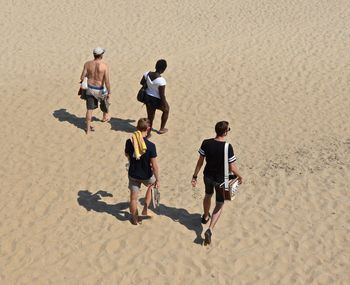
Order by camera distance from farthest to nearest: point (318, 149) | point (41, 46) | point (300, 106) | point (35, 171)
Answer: point (41, 46)
point (300, 106)
point (318, 149)
point (35, 171)

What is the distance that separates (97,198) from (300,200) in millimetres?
3369

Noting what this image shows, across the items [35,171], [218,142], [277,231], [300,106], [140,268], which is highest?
[300,106]

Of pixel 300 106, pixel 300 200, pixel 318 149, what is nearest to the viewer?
pixel 300 200

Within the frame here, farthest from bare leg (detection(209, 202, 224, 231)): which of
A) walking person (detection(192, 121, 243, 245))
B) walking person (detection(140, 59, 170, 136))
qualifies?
walking person (detection(140, 59, 170, 136))

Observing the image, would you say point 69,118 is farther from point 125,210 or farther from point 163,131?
point 125,210

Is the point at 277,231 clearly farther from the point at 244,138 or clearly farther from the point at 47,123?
the point at 47,123

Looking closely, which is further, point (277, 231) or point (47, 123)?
point (47, 123)

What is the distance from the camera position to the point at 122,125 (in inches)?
434

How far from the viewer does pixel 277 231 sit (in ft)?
25.0

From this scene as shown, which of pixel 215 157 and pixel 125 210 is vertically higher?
pixel 215 157

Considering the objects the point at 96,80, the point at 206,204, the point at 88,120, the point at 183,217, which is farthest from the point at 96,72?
the point at 206,204

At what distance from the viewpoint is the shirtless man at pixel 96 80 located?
9.70 metres

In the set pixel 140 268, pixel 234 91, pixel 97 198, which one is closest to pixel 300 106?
pixel 234 91

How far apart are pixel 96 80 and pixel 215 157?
3.98 m
